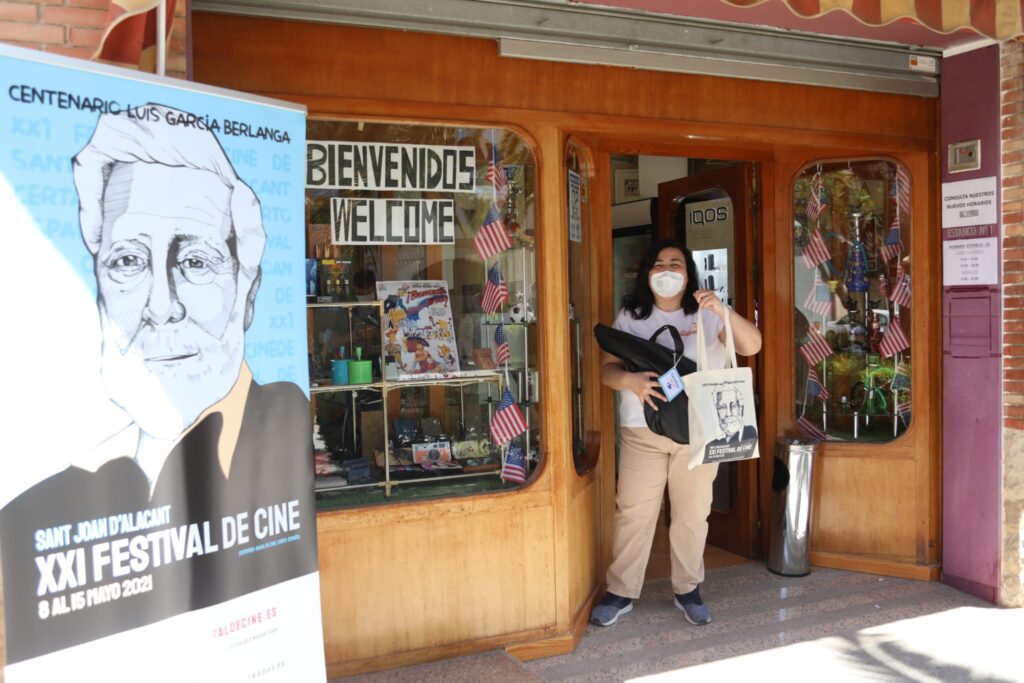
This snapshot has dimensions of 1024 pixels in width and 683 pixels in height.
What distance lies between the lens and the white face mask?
13.4ft

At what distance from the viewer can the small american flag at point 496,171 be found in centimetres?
396

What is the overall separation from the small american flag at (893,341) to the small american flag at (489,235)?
8.16 ft

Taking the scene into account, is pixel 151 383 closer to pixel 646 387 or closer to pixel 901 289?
pixel 646 387

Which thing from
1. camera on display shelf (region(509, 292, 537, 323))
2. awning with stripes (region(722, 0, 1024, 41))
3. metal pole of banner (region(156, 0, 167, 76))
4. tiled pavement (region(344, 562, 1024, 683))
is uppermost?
awning with stripes (region(722, 0, 1024, 41))

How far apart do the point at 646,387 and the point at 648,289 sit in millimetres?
560

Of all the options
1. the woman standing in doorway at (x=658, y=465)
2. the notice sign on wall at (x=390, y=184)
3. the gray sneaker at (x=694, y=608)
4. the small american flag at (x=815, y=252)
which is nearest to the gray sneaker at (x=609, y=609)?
the woman standing in doorway at (x=658, y=465)

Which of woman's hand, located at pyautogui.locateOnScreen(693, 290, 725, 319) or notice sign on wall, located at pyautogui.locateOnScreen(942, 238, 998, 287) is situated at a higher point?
notice sign on wall, located at pyautogui.locateOnScreen(942, 238, 998, 287)

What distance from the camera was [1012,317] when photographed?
4535mm

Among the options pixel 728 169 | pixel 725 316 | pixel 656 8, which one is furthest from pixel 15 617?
pixel 728 169

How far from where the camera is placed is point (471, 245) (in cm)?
403

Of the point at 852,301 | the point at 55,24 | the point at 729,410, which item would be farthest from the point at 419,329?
the point at 852,301

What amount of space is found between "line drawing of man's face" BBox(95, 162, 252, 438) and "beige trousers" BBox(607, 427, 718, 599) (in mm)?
2355

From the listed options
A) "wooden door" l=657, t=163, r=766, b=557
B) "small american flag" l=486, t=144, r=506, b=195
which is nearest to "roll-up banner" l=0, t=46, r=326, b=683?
"small american flag" l=486, t=144, r=506, b=195

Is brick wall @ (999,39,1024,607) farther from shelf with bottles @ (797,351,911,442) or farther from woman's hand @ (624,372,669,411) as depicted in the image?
woman's hand @ (624,372,669,411)
